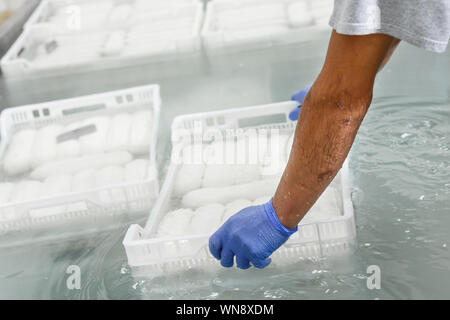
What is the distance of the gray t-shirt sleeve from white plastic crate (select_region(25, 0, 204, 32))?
3.14 meters

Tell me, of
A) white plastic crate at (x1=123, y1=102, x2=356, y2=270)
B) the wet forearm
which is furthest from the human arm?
white plastic crate at (x1=123, y1=102, x2=356, y2=270)

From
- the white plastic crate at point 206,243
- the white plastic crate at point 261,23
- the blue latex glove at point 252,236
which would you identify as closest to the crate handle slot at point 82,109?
the white plastic crate at point 261,23

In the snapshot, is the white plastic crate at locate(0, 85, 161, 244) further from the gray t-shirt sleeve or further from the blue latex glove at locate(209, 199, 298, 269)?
the gray t-shirt sleeve

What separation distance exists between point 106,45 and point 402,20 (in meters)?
2.93

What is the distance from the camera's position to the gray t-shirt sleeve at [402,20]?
1000mm

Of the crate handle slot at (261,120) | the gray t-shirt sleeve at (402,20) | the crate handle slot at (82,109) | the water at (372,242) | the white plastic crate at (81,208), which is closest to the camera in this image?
the gray t-shirt sleeve at (402,20)

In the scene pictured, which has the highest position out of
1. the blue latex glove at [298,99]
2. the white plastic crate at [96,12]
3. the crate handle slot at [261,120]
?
the white plastic crate at [96,12]

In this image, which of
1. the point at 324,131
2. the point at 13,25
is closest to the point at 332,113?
the point at 324,131

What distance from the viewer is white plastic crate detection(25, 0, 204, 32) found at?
4.05 m

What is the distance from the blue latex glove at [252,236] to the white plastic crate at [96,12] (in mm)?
2814

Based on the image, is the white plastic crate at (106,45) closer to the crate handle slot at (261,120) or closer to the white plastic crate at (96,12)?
the white plastic crate at (96,12)

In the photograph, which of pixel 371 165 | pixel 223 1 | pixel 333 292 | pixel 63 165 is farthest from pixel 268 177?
pixel 223 1

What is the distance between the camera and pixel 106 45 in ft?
12.1

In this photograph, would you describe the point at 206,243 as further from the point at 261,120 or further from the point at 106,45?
the point at 106,45
